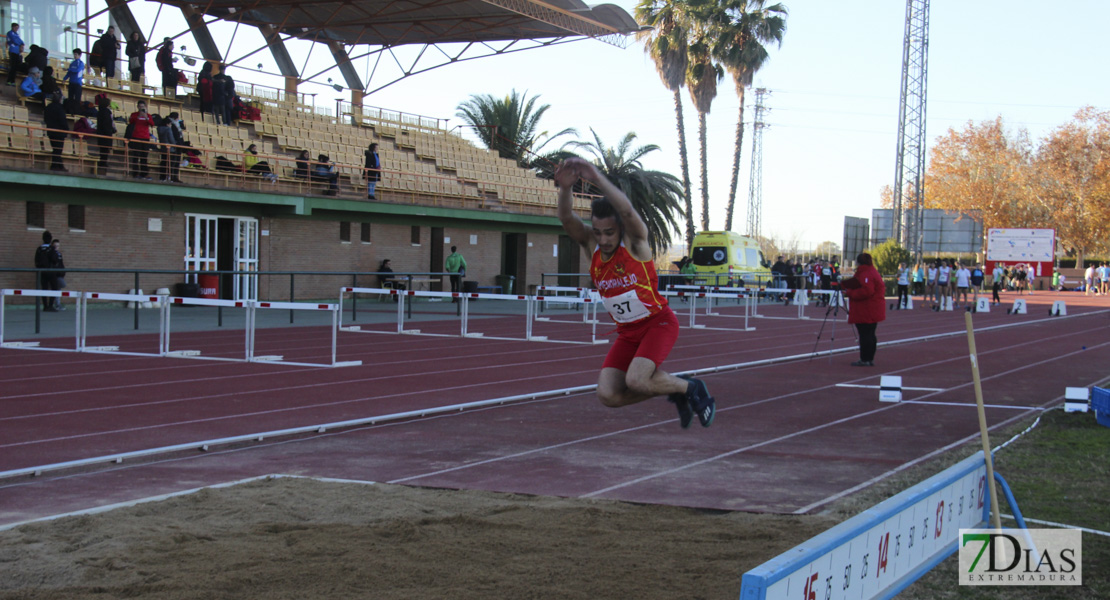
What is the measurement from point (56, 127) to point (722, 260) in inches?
968

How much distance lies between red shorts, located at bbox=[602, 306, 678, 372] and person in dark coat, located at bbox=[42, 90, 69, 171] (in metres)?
19.9

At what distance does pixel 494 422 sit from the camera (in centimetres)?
1030

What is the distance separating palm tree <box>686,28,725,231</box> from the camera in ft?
156

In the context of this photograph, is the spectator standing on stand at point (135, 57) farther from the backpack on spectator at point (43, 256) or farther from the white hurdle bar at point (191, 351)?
the white hurdle bar at point (191, 351)

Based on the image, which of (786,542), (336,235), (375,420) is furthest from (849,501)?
(336,235)

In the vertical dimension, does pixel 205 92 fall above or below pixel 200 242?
above

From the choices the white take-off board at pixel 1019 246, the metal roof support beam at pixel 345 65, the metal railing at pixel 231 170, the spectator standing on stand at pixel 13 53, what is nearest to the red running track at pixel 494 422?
the metal railing at pixel 231 170

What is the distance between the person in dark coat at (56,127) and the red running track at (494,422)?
7441 mm

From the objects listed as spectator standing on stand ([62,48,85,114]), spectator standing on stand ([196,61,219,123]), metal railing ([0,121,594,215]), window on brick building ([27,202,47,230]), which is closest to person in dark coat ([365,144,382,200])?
metal railing ([0,121,594,215])

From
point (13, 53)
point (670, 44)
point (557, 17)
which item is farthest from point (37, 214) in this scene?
point (670, 44)

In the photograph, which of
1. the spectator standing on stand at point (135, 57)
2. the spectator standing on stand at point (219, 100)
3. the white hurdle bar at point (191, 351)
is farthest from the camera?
the spectator standing on stand at point (219, 100)

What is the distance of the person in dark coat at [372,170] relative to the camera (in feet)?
100

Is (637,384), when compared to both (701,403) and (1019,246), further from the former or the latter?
(1019,246)

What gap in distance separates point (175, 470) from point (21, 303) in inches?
727
